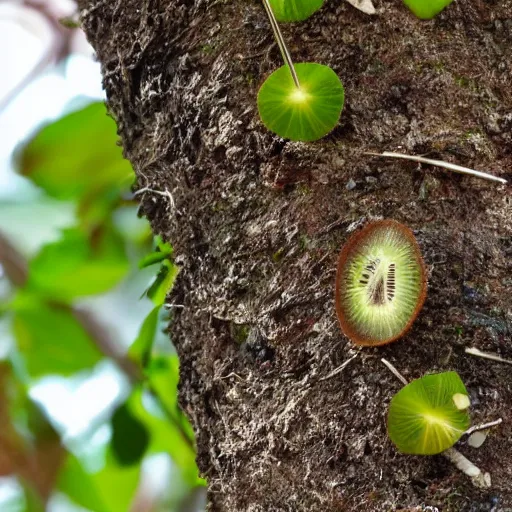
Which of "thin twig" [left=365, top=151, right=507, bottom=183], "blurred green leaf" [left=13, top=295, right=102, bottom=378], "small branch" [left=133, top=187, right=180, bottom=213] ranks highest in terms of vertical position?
"small branch" [left=133, top=187, right=180, bottom=213]

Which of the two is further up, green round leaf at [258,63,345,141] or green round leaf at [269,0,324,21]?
green round leaf at [269,0,324,21]

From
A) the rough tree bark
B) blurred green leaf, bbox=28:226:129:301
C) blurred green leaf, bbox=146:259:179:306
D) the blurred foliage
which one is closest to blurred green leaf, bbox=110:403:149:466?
the blurred foliage

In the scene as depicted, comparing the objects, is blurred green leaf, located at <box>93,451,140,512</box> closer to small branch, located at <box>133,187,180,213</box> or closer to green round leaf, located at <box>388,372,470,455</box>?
small branch, located at <box>133,187,180,213</box>

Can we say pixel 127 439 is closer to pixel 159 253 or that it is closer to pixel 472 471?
pixel 159 253

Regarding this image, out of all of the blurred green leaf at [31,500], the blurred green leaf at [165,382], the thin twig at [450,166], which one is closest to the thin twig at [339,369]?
the thin twig at [450,166]

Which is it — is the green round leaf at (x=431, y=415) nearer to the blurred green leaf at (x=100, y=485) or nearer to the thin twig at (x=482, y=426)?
the thin twig at (x=482, y=426)

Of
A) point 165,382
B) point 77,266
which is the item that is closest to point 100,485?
point 165,382
